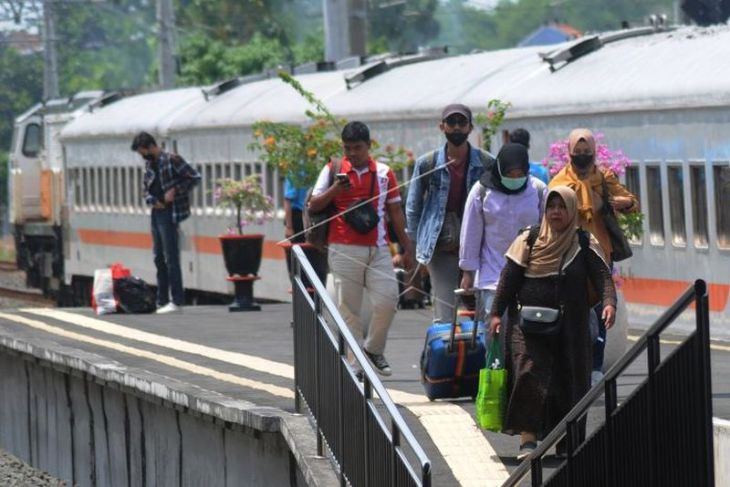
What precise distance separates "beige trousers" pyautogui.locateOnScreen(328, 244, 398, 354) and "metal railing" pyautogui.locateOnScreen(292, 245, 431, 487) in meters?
2.04

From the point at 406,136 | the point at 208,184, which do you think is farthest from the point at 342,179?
the point at 208,184

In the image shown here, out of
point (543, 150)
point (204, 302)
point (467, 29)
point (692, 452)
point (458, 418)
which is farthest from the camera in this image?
point (467, 29)

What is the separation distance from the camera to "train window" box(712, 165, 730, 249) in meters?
19.0

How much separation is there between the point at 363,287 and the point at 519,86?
9.20 m

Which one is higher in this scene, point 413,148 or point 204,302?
point 413,148

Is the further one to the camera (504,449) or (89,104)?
(89,104)

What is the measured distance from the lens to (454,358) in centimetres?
1243

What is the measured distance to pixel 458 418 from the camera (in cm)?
1219

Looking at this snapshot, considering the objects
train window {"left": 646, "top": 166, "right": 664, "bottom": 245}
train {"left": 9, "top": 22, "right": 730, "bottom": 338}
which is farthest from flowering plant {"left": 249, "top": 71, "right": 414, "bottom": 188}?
train window {"left": 646, "top": 166, "right": 664, "bottom": 245}

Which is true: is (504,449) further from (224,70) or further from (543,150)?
(224,70)

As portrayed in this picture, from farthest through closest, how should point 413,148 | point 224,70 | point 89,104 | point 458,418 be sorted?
point 224,70
point 89,104
point 413,148
point 458,418

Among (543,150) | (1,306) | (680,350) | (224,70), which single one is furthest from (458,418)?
(224,70)

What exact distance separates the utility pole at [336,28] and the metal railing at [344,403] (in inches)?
735

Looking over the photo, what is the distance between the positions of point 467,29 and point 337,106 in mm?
144761
